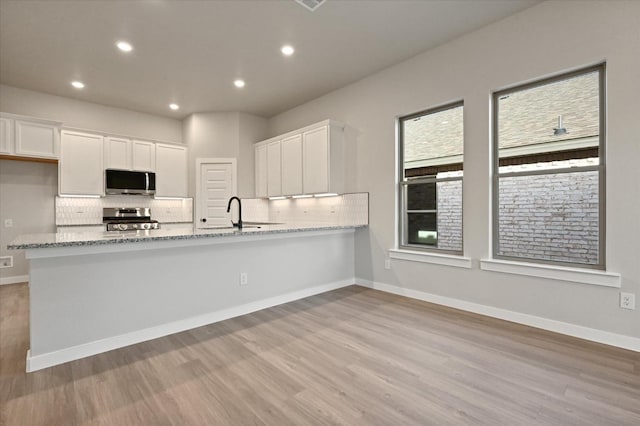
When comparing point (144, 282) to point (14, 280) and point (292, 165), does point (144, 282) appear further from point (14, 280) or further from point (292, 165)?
point (14, 280)

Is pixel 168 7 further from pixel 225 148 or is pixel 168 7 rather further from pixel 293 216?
pixel 293 216

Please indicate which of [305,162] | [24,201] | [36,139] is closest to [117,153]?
[36,139]

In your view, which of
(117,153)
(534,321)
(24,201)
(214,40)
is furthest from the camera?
(117,153)

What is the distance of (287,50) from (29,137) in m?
4.04

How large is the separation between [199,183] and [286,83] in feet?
8.67

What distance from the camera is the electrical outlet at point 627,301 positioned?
2480mm

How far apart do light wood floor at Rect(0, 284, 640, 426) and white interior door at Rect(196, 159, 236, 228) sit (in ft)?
10.8

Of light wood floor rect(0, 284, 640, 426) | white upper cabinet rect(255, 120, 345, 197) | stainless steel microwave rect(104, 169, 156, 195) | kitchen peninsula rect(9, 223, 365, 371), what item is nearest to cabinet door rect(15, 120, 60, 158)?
stainless steel microwave rect(104, 169, 156, 195)

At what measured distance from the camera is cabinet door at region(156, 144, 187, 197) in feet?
19.4

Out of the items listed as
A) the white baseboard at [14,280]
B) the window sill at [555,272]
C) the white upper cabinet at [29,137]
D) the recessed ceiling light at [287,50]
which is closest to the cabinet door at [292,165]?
the recessed ceiling light at [287,50]

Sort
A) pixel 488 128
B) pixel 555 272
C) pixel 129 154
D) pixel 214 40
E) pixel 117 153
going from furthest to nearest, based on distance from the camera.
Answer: pixel 129 154, pixel 117 153, pixel 214 40, pixel 488 128, pixel 555 272

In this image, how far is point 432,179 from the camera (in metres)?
3.89

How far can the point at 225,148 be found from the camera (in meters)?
6.05

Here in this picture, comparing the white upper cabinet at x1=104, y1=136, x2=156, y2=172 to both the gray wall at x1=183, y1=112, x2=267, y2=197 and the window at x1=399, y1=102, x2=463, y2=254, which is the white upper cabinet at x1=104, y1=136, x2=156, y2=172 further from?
the window at x1=399, y1=102, x2=463, y2=254
